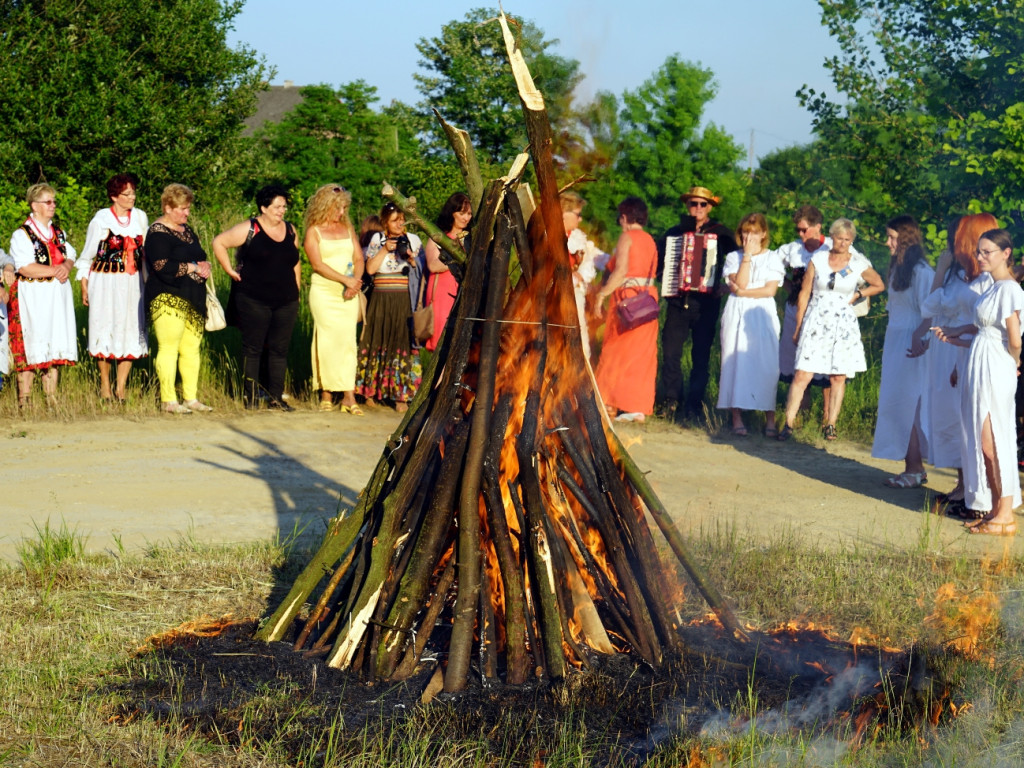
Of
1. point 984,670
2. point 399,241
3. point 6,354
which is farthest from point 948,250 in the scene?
point 6,354

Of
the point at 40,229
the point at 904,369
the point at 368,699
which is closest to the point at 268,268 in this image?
the point at 40,229

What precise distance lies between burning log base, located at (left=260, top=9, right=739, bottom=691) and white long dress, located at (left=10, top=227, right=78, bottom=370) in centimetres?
614

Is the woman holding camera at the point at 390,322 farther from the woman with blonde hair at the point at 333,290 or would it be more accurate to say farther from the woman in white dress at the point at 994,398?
the woman in white dress at the point at 994,398

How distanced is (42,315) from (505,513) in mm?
6884

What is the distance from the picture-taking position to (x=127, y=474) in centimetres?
799

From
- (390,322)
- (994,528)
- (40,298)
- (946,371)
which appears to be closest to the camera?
(994,528)

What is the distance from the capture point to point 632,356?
10594mm

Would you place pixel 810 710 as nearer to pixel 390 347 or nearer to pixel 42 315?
pixel 390 347

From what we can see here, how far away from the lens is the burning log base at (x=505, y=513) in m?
4.27

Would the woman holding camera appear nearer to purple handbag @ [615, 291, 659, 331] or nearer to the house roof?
purple handbag @ [615, 291, 659, 331]

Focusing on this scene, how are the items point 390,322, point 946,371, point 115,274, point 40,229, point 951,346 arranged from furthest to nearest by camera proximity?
1. point 390,322
2. point 115,274
3. point 40,229
4. point 951,346
5. point 946,371

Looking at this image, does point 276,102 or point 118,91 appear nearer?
point 118,91

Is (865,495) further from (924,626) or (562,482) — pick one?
(562,482)

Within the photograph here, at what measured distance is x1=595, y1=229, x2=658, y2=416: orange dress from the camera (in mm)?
10523
